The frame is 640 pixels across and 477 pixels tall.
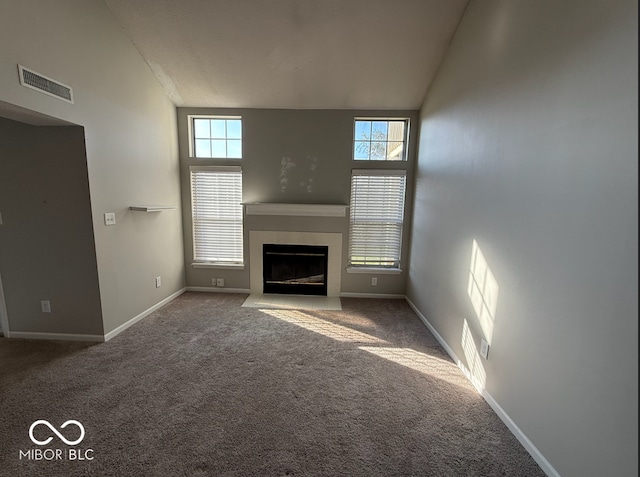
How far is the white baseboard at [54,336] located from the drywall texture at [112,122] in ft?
0.48

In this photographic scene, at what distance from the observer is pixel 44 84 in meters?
1.97

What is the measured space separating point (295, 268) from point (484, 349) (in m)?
2.61

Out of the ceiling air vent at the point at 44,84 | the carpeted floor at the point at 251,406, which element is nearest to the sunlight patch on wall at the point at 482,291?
the carpeted floor at the point at 251,406

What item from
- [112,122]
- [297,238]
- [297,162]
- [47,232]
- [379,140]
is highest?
[379,140]

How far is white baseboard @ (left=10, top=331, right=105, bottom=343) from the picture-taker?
8.48ft

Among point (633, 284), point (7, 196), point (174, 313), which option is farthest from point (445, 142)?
point (7, 196)

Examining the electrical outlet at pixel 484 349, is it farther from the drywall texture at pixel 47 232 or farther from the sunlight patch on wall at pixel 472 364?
the drywall texture at pixel 47 232

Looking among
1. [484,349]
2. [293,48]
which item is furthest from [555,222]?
[293,48]

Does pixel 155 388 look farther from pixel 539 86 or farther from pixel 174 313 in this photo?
pixel 539 86

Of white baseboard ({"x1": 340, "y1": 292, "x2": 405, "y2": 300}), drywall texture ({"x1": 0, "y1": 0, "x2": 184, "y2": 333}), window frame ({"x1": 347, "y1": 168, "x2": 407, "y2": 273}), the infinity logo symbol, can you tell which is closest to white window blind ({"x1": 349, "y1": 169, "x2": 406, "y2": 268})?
window frame ({"x1": 347, "y1": 168, "x2": 407, "y2": 273})

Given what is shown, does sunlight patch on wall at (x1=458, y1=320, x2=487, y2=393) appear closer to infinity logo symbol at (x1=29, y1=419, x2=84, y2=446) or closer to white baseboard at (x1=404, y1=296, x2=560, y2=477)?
white baseboard at (x1=404, y1=296, x2=560, y2=477)

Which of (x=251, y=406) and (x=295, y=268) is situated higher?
(x=295, y=268)

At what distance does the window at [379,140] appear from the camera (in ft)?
12.2

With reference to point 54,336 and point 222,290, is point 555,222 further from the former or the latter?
point 54,336
